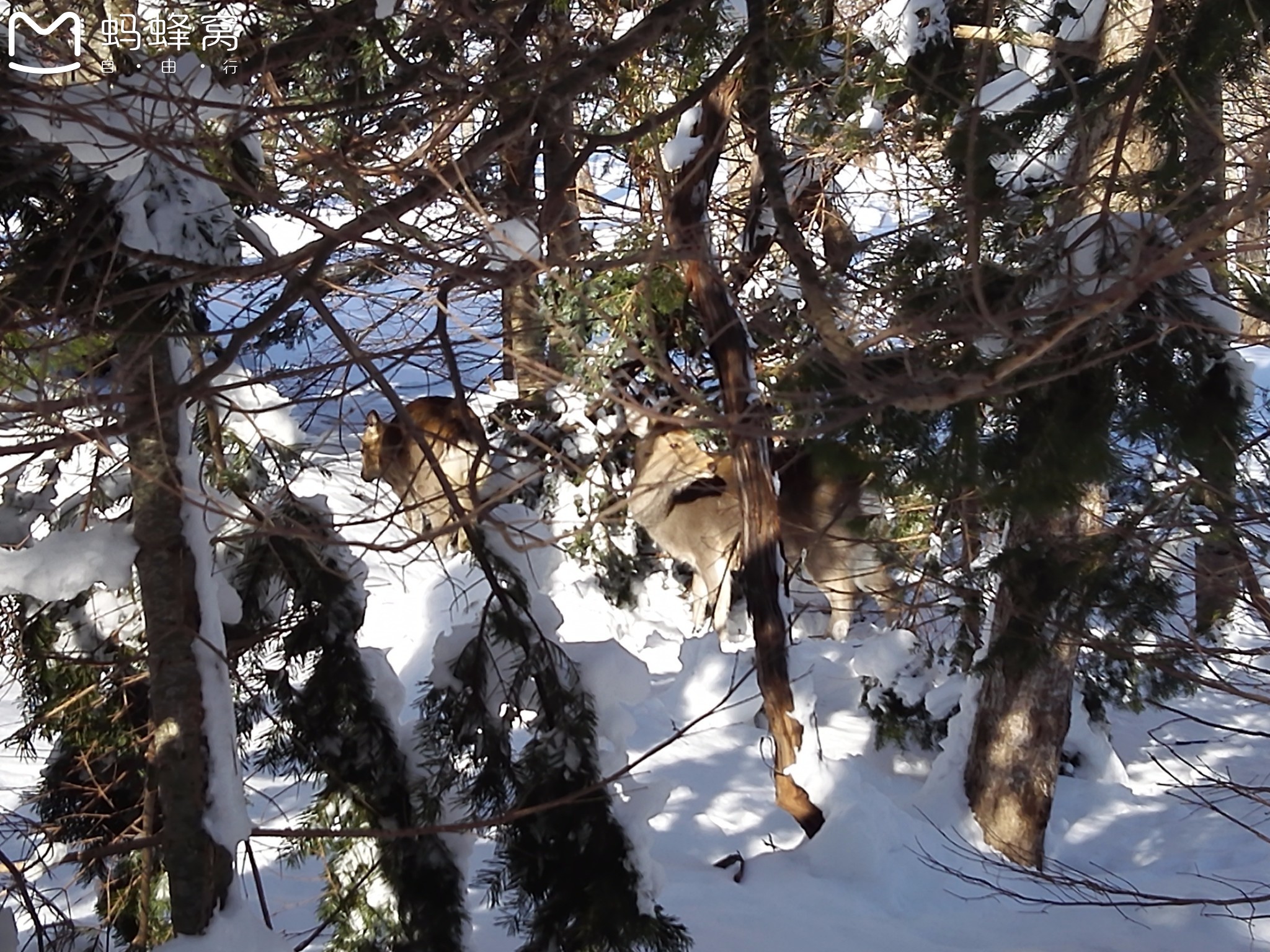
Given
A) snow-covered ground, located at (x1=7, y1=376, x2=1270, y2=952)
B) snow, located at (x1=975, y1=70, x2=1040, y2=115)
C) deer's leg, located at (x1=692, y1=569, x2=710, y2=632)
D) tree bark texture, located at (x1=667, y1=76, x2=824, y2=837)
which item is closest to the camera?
snow, located at (x1=975, y1=70, x2=1040, y2=115)

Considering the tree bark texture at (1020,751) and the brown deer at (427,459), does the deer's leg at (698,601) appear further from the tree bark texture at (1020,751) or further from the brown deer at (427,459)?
the tree bark texture at (1020,751)

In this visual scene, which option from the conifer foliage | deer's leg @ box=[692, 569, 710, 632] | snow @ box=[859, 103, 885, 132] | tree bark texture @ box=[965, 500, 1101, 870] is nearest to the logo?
the conifer foliage

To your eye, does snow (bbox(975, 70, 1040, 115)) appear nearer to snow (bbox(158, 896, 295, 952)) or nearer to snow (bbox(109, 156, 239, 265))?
snow (bbox(109, 156, 239, 265))

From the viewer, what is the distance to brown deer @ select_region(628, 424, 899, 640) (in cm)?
572

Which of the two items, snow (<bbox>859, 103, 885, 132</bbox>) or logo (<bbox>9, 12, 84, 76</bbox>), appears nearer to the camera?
logo (<bbox>9, 12, 84, 76</bbox>)

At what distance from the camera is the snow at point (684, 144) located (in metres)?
4.79

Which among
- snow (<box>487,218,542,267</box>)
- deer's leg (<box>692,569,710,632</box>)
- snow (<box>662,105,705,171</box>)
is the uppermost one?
snow (<box>662,105,705,171</box>)

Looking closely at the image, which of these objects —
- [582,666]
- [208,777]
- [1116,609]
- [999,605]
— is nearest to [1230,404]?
[1116,609]

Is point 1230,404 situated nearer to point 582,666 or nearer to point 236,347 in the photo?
point 582,666

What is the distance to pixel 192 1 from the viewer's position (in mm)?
3242

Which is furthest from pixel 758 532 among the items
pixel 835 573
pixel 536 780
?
pixel 536 780

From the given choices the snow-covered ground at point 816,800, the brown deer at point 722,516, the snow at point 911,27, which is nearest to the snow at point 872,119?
the snow at point 911,27

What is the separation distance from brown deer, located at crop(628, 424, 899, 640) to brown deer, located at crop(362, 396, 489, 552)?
98 cm

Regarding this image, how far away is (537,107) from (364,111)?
28.4 inches
